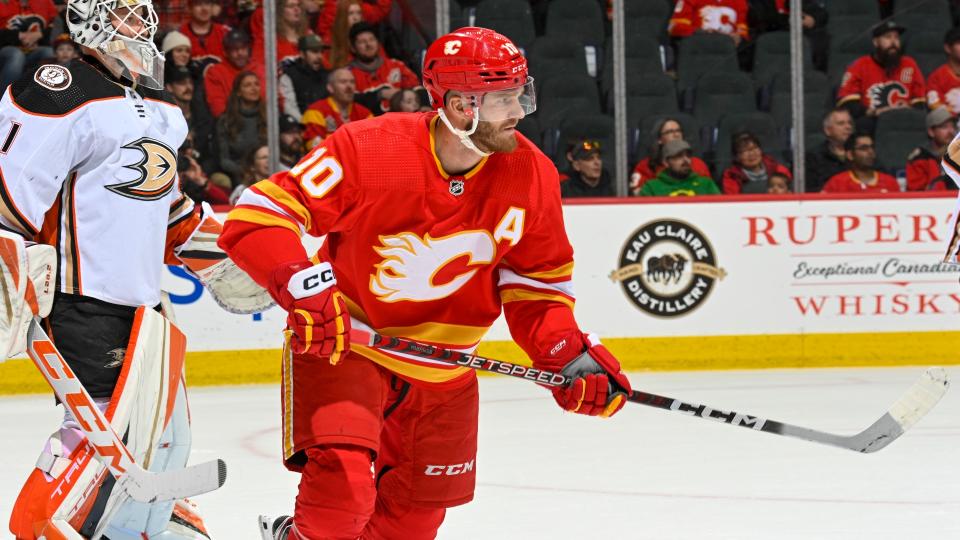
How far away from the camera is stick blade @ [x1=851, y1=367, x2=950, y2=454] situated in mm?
2850

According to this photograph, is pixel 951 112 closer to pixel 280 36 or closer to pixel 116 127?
pixel 280 36

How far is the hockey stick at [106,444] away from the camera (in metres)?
2.38

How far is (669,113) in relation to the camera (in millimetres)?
6363

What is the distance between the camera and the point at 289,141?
615cm

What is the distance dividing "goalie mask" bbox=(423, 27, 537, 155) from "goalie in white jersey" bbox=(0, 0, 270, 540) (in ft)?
1.76

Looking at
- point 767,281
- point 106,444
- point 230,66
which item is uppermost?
point 230,66

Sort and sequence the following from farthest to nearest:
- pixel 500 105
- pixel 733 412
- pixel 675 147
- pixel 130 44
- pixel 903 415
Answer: pixel 675 147
pixel 903 415
pixel 733 412
pixel 130 44
pixel 500 105

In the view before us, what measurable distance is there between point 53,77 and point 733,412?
1.41 meters

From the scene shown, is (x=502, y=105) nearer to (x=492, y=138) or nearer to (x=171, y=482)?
(x=492, y=138)

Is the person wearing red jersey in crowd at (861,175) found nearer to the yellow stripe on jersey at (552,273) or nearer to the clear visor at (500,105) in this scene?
the yellow stripe on jersey at (552,273)

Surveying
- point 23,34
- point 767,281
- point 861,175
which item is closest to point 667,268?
point 767,281

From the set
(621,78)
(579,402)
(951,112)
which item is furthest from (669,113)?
(579,402)

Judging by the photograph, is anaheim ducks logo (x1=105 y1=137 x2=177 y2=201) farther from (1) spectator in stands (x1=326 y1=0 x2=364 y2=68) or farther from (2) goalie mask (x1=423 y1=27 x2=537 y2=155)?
(1) spectator in stands (x1=326 y1=0 x2=364 y2=68)

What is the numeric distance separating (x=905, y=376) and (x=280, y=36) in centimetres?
302
